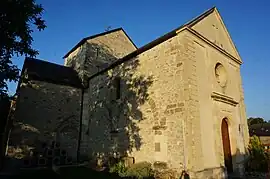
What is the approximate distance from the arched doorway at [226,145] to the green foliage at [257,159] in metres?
1.39

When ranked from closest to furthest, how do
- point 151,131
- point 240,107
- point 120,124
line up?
point 151,131 → point 120,124 → point 240,107

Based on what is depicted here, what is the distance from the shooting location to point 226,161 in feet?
30.9

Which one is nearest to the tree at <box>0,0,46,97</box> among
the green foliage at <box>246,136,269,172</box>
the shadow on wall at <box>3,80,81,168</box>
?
the shadow on wall at <box>3,80,81,168</box>

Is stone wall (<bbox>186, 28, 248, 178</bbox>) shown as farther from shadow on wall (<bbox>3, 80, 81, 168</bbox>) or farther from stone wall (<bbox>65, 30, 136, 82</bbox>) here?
stone wall (<bbox>65, 30, 136, 82</bbox>)

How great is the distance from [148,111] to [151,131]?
0.95 metres

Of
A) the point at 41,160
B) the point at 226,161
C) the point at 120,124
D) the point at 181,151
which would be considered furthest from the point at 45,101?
the point at 226,161

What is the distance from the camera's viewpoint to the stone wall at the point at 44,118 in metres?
11.1

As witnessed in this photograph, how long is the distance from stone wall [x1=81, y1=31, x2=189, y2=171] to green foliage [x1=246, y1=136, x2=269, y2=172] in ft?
17.5

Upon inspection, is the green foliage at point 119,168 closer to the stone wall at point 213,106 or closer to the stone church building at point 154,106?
the stone church building at point 154,106

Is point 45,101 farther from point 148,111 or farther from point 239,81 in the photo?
point 239,81

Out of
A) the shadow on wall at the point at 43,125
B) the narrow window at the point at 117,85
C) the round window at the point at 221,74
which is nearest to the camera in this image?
the round window at the point at 221,74

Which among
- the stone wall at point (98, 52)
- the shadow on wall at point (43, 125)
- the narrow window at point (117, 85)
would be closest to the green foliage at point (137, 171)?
the narrow window at point (117, 85)

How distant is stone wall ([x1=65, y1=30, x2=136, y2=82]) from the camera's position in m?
15.9

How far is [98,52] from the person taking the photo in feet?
55.3
